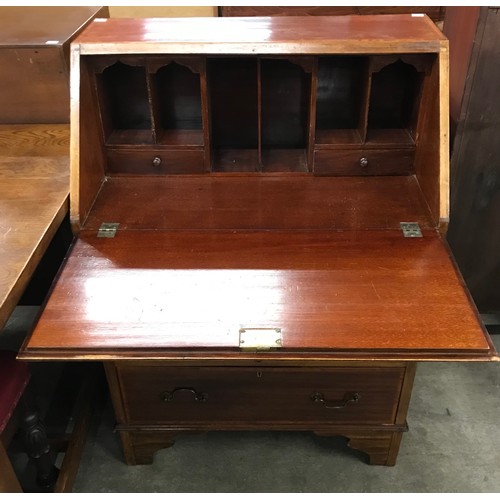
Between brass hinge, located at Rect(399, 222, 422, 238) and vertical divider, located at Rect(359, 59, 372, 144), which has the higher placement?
vertical divider, located at Rect(359, 59, 372, 144)

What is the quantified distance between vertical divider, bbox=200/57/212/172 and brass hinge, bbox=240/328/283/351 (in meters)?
0.66

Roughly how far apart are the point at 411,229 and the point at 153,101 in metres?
0.83

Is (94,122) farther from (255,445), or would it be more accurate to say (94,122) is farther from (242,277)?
(255,445)

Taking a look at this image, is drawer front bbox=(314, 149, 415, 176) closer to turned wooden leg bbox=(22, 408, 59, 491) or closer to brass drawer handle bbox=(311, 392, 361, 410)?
brass drawer handle bbox=(311, 392, 361, 410)

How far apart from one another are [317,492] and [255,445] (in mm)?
249

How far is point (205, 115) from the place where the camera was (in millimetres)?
1521

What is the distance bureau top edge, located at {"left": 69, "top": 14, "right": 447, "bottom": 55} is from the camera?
140cm

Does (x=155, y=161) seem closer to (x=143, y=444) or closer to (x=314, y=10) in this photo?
(x=143, y=444)

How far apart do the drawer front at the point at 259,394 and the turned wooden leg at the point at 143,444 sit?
0.07 m

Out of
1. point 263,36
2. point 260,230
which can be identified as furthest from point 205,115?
point 260,230

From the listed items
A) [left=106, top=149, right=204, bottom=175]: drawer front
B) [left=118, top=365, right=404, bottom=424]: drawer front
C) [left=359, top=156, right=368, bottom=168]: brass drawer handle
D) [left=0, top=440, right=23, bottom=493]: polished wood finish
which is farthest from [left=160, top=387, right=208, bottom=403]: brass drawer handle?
[left=359, top=156, right=368, bottom=168]: brass drawer handle

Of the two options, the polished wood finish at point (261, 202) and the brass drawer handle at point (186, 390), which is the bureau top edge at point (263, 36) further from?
the brass drawer handle at point (186, 390)

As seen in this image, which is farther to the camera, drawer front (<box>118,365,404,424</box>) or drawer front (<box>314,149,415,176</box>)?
drawer front (<box>314,149,415,176</box>)

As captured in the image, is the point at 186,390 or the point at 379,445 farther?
the point at 379,445
